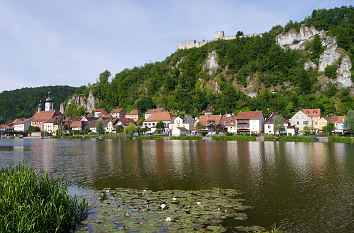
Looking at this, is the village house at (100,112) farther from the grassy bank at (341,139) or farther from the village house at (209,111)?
the grassy bank at (341,139)

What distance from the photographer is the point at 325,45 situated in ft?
417

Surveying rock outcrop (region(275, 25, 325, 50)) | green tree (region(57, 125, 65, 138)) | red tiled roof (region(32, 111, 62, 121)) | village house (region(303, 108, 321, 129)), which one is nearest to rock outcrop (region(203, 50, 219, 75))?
rock outcrop (region(275, 25, 325, 50))

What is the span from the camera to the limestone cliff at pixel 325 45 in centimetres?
11414

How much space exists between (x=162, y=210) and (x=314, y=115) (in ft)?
298

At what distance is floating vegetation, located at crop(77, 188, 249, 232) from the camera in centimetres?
1214

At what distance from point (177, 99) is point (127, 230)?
131 metres

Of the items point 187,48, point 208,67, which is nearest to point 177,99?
point 208,67

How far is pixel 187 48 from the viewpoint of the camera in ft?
582

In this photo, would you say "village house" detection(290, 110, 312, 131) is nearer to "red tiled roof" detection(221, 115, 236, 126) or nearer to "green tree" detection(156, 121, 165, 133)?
"red tiled roof" detection(221, 115, 236, 126)

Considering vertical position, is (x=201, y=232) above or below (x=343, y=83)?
below

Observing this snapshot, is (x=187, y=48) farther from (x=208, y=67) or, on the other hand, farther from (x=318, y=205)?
(x=318, y=205)

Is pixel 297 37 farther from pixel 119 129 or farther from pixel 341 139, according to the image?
pixel 119 129

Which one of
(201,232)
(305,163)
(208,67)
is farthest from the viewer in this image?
(208,67)

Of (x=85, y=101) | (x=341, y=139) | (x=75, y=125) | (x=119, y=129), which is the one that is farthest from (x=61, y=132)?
(x=341, y=139)
